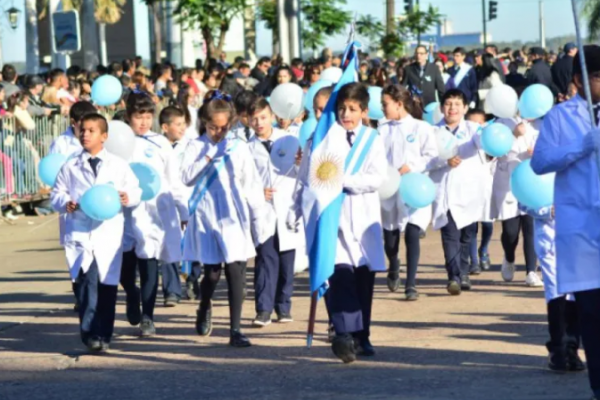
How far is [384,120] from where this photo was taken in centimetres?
1262

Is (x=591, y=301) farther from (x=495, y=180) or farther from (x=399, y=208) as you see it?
(x=495, y=180)

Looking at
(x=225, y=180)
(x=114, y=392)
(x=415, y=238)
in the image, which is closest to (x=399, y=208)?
(x=415, y=238)

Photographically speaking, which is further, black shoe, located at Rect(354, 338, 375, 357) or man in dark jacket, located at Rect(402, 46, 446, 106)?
man in dark jacket, located at Rect(402, 46, 446, 106)

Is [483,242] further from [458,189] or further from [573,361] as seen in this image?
[573,361]

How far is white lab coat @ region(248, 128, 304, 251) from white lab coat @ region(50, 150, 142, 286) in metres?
1.34

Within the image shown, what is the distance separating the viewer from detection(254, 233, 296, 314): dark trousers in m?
11.0

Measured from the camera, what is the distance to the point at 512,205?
12906 mm

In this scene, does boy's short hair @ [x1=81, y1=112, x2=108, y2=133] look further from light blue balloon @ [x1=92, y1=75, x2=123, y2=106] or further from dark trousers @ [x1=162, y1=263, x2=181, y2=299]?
light blue balloon @ [x1=92, y1=75, x2=123, y2=106]

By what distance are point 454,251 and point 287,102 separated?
2056 millimetres

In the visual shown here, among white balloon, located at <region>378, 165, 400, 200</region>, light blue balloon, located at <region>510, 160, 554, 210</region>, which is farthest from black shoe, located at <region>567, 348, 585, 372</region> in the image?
white balloon, located at <region>378, 165, 400, 200</region>

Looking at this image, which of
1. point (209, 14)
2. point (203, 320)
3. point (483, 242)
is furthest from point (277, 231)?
point (209, 14)

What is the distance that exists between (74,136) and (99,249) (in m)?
2.32

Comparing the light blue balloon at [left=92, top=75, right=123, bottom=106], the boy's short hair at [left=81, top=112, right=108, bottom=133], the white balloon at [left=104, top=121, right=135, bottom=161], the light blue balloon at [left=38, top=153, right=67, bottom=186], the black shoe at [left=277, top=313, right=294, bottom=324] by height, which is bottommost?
the black shoe at [left=277, top=313, right=294, bottom=324]

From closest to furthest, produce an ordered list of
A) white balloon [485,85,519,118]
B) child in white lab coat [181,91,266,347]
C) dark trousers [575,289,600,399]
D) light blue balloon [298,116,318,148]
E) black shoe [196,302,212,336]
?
1. dark trousers [575,289,600,399]
2. child in white lab coat [181,91,266,347]
3. black shoe [196,302,212,336]
4. light blue balloon [298,116,318,148]
5. white balloon [485,85,519,118]
